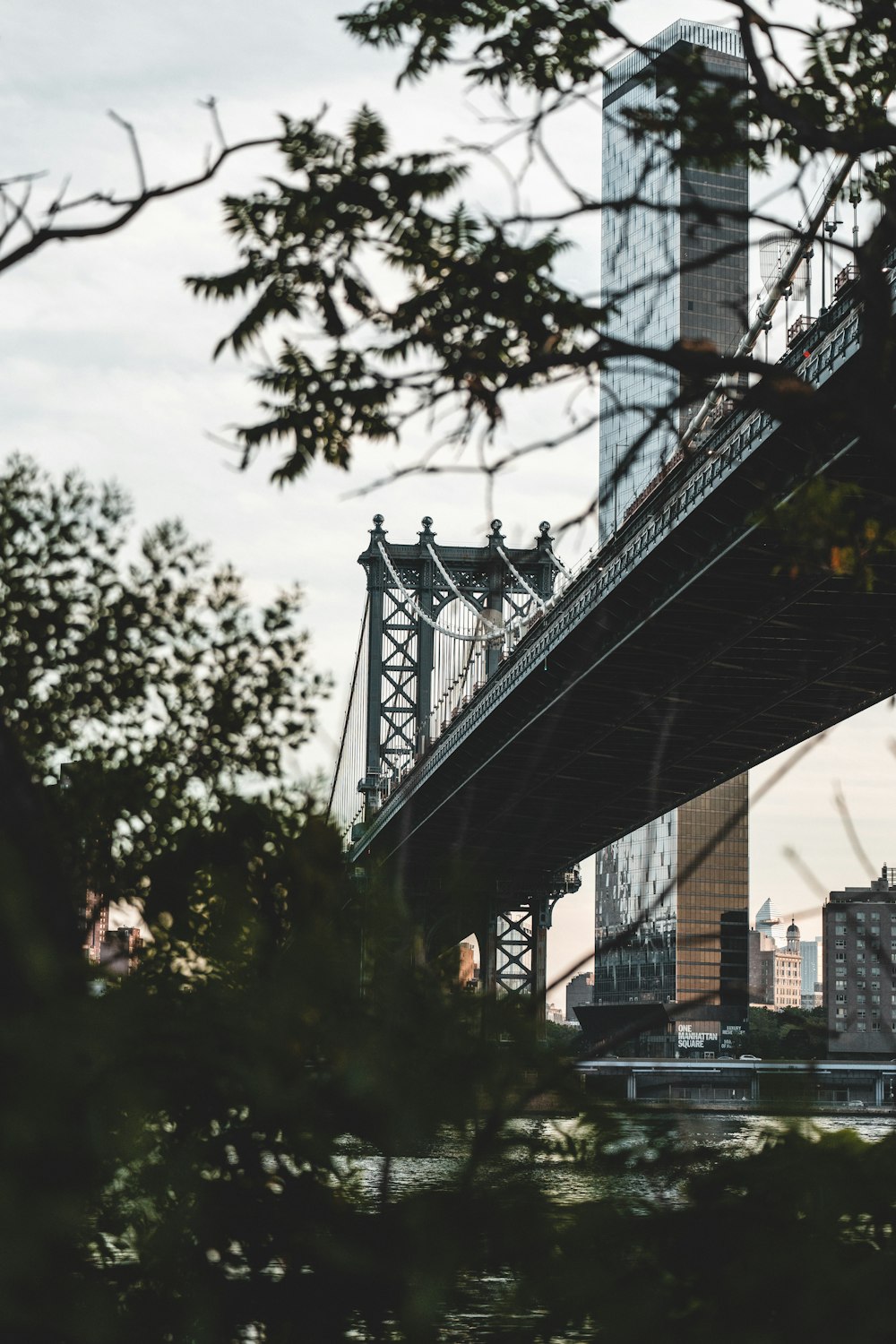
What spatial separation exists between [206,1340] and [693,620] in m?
30.5

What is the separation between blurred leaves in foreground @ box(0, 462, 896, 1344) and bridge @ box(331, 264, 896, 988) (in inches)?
143

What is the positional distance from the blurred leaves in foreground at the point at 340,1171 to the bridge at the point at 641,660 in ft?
11.9

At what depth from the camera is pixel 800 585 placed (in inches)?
1130

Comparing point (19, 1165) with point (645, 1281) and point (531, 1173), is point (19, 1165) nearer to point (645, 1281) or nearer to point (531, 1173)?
point (531, 1173)

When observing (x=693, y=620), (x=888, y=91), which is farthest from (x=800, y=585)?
(x=888, y=91)

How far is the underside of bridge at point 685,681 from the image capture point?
25562 millimetres

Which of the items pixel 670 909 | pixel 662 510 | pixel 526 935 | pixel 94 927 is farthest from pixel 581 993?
pixel 94 927

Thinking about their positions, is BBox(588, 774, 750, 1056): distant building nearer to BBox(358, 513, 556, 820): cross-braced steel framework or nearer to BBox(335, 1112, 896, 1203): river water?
BBox(358, 513, 556, 820): cross-braced steel framework

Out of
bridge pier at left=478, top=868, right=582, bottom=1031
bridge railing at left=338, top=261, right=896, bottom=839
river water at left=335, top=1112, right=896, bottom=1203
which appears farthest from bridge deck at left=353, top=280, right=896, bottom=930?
river water at left=335, top=1112, right=896, bottom=1203

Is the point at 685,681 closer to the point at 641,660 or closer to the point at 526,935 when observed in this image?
the point at 641,660

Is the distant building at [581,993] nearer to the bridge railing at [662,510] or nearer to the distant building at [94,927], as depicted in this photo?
the bridge railing at [662,510]

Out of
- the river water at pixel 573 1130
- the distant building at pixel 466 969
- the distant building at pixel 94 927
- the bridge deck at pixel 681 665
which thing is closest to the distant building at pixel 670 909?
the bridge deck at pixel 681 665

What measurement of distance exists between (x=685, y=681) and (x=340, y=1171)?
33.3 meters

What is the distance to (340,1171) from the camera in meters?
2.17
